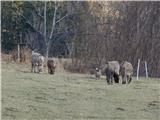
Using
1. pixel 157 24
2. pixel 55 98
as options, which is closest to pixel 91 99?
pixel 55 98

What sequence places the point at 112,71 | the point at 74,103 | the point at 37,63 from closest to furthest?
the point at 74,103
the point at 112,71
the point at 37,63

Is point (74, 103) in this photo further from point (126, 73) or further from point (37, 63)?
point (37, 63)

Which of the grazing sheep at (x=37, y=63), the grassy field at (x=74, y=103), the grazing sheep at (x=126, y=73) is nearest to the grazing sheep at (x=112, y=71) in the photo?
the grazing sheep at (x=126, y=73)

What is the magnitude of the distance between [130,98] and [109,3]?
2465 centimetres

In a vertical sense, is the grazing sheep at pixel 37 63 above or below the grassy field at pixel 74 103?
above

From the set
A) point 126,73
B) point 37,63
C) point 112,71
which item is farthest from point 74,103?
point 37,63

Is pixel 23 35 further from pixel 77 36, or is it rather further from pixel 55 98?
pixel 55 98

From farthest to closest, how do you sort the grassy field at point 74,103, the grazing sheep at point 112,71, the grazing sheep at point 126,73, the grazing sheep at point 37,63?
1. the grazing sheep at point 37,63
2. the grazing sheep at point 126,73
3. the grazing sheep at point 112,71
4. the grassy field at point 74,103

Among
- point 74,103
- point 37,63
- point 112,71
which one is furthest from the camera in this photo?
point 37,63

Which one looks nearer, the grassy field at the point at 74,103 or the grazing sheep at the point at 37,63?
the grassy field at the point at 74,103

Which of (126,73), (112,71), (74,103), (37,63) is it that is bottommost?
(74,103)

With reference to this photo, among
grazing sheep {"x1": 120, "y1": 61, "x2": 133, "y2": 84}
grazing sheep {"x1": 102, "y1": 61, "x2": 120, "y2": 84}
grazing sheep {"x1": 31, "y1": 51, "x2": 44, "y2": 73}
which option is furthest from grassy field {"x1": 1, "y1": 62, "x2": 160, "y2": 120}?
grazing sheep {"x1": 31, "y1": 51, "x2": 44, "y2": 73}

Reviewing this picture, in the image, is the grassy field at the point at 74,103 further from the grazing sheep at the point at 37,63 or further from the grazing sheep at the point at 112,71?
the grazing sheep at the point at 37,63

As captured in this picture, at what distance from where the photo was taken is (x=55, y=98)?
15.2m
